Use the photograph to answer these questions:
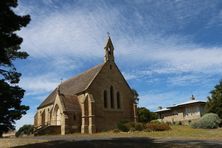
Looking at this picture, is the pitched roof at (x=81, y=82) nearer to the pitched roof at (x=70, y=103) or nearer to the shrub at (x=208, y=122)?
the pitched roof at (x=70, y=103)

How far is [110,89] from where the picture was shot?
155 ft

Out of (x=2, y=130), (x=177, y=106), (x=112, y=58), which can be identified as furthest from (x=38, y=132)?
(x=177, y=106)

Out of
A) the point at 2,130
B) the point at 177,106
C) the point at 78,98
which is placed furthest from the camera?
the point at 177,106

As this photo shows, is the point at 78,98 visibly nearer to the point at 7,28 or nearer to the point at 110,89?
the point at 110,89

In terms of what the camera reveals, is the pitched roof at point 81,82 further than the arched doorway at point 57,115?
No

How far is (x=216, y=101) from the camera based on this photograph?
46469 mm

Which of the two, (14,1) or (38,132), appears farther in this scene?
(38,132)

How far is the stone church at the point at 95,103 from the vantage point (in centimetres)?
4362

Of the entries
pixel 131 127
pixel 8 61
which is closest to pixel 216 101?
pixel 131 127

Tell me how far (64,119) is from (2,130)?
2155 cm

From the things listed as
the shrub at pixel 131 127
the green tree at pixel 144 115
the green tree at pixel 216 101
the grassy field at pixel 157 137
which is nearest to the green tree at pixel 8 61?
the grassy field at pixel 157 137

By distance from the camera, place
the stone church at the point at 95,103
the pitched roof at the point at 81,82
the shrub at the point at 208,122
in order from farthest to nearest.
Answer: the pitched roof at the point at 81,82 < the stone church at the point at 95,103 < the shrub at the point at 208,122

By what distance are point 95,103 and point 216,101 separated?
18.0 metres

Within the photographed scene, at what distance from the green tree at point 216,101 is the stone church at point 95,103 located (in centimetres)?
1154
